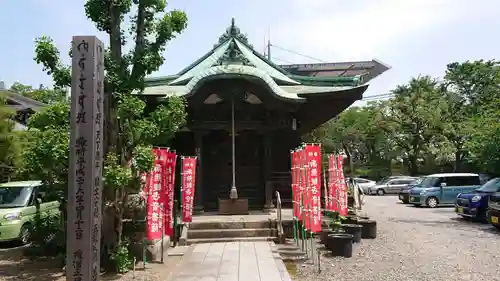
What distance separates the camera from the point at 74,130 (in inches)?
A: 205

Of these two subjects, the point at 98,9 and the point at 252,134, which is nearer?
the point at 98,9

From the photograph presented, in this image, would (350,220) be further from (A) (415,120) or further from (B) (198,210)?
(A) (415,120)

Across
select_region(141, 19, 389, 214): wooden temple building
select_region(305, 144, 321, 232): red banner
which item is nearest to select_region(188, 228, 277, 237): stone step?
select_region(141, 19, 389, 214): wooden temple building

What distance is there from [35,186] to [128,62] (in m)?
6.54

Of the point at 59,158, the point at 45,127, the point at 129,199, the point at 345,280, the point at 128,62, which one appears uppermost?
the point at 128,62

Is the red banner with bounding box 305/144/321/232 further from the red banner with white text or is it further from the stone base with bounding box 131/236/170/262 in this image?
the stone base with bounding box 131/236/170/262

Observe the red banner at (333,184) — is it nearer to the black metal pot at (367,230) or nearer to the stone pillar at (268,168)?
the black metal pot at (367,230)

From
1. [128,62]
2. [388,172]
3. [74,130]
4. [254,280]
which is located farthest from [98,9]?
[388,172]

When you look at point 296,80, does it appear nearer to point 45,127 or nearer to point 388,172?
point 45,127

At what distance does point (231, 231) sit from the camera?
1156 centimetres

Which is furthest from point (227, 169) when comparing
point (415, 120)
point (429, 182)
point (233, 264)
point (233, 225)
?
point (415, 120)

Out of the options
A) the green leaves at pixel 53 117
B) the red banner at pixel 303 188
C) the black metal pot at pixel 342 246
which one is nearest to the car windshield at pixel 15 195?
the green leaves at pixel 53 117

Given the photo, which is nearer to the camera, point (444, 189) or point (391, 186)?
point (444, 189)

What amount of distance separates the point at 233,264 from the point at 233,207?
14.3 ft
